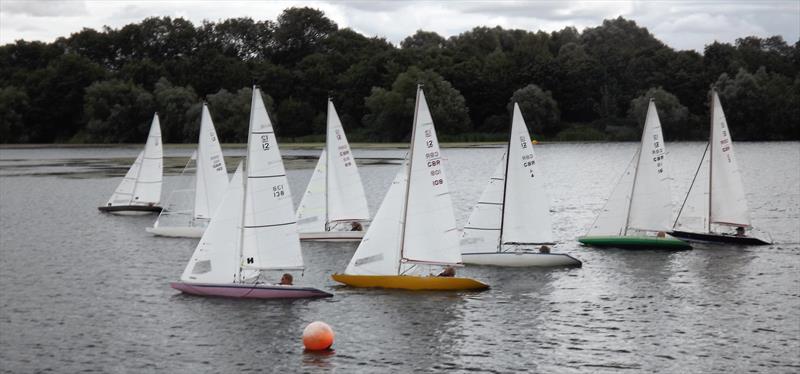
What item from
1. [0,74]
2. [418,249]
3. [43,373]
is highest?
[0,74]

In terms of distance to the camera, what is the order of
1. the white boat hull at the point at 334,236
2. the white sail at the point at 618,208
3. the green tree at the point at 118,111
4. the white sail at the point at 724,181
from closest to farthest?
1. the white sail at the point at 618,208
2. the white boat hull at the point at 334,236
3. the white sail at the point at 724,181
4. the green tree at the point at 118,111

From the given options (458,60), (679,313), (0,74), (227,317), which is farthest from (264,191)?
(0,74)

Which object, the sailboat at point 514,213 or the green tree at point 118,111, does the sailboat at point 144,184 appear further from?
the green tree at point 118,111

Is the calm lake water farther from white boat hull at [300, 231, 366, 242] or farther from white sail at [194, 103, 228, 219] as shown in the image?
white sail at [194, 103, 228, 219]

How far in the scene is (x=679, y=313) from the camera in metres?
35.0

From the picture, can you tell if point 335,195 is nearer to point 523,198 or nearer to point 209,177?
point 209,177

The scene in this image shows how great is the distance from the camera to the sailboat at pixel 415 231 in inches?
1446

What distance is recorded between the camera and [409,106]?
481 ft

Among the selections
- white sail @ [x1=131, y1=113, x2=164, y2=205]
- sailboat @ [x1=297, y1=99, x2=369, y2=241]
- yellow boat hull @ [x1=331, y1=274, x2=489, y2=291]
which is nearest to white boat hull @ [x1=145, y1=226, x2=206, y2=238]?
sailboat @ [x1=297, y1=99, x2=369, y2=241]

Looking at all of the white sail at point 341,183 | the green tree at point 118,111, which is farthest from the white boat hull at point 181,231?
the green tree at point 118,111

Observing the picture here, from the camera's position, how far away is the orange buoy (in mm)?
29766

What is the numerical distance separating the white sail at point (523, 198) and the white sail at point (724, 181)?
1224 cm

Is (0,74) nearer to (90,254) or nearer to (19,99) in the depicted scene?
(19,99)

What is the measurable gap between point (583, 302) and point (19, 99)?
14389 centimetres
